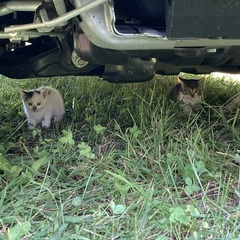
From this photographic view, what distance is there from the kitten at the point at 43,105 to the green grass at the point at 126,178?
0.41 metres

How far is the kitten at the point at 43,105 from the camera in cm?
371

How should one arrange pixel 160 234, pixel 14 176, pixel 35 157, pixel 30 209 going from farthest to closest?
pixel 35 157
pixel 14 176
pixel 30 209
pixel 160 234

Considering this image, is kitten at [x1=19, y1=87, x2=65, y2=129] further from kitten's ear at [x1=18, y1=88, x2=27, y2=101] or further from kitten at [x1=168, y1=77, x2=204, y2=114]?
kitten at [x1=168, y1=77, x2=204, y2=114]

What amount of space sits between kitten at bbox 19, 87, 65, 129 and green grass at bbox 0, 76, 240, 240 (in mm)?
415

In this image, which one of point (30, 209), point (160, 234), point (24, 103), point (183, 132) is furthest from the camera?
point (24, 103)

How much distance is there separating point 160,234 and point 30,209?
52cm

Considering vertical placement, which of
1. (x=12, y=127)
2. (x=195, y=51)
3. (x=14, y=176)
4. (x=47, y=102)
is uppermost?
(x=195, y=51)

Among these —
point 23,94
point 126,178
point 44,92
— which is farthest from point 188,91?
point 126,178

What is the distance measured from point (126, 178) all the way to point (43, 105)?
2081 millimetres

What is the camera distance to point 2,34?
1.87 metres

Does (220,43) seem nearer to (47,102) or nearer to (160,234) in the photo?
(160,234)

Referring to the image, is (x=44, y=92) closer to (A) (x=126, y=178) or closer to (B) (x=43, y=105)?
(B) (x=43, y=105)

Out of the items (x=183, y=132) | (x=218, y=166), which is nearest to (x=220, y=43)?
(x=218, y=166)

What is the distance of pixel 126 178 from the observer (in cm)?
205
